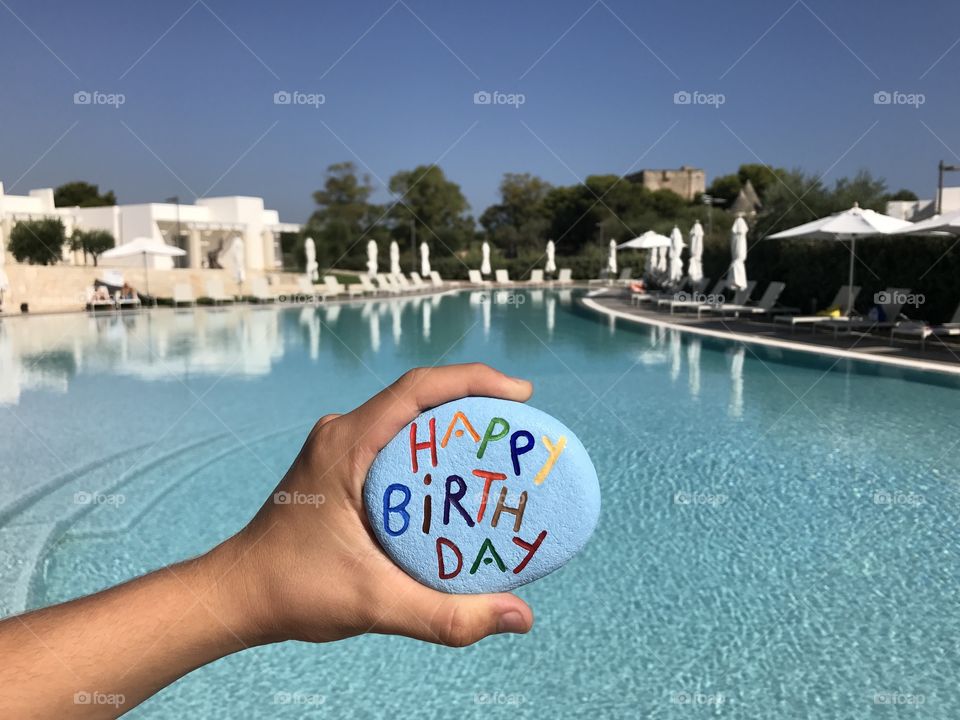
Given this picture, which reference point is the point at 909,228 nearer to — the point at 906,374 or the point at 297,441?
the point at 906,374

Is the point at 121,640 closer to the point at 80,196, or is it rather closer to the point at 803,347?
the point at 803,347

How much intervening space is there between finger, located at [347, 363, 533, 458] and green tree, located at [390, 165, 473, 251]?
51472mm

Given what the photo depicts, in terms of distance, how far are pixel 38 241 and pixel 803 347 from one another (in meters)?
38.4

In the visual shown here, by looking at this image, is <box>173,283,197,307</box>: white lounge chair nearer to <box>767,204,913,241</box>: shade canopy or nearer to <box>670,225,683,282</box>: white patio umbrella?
<box>670,225,683,282</box>: white patio umbrella

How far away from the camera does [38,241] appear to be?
37094 mm

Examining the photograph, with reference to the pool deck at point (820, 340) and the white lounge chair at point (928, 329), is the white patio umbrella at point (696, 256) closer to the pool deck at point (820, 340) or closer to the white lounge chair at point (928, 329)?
the pool deck at point (820, 340)

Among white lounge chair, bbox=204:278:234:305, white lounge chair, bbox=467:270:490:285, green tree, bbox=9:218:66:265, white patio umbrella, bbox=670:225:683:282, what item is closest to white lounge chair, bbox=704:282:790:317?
white patio umbrella, bbox=670:225:683:282

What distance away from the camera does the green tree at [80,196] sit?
202 feet

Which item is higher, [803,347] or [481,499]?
[481,499]

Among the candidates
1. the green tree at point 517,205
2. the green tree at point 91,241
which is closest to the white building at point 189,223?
the green tree at point 91,241

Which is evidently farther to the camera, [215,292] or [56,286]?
[56,286]

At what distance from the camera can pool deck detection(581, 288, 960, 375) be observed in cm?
1128

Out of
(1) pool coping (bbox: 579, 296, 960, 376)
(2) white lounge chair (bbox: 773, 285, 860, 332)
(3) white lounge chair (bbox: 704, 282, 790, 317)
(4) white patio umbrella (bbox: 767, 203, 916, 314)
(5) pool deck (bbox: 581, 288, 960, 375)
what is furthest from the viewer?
(3) white lounge chair (bbox: 704, 282, 790, 317)

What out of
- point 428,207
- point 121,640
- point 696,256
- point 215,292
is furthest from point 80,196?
point 121,640
